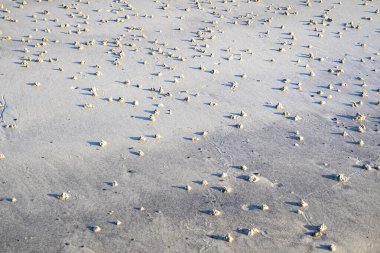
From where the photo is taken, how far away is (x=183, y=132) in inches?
486

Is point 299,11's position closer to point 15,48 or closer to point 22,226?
point 15,48

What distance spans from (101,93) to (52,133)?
2.77 m

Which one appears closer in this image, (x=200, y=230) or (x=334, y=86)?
Answer: (x=200, y=230)

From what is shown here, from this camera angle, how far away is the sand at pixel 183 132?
29.1 ft

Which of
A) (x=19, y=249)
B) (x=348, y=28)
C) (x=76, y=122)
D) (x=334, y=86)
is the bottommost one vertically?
(x=19, y=249)

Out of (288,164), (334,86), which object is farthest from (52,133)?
(334,86)

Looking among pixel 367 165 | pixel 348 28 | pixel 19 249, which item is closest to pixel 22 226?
pixel 19 249

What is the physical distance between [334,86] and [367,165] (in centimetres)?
514

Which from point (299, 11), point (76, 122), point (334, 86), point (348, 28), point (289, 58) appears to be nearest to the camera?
point (76, 122)

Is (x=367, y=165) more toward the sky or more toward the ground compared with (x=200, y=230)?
more toward the sky

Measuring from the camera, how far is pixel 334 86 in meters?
15.5

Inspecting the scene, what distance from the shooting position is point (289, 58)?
687 inches

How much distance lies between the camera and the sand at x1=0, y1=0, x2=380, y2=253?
887cm

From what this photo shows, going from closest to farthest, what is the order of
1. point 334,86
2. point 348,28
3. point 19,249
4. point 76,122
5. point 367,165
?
→ 1. point 19,249
2. point 367,165
3. point 76,122
4. point 334,86
5. point 348,28
